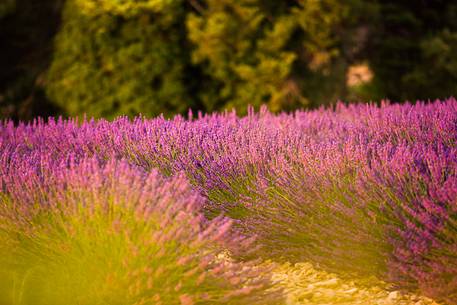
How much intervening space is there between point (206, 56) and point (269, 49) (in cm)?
89

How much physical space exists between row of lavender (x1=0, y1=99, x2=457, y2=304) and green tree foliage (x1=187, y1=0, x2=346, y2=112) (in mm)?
3704

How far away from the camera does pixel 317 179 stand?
407cm

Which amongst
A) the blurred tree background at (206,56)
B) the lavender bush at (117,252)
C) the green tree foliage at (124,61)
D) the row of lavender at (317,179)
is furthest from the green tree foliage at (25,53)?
the lavender bush at (117,252)

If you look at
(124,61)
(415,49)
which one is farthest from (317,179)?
(415,49)

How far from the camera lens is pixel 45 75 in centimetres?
1052

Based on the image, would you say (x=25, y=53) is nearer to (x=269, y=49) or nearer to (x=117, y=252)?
(x=269, y=49)

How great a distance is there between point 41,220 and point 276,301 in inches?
50.7

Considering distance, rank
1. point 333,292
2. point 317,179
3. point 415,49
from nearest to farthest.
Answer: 1. point 333,292
2. point 317,179
3. point 415,49

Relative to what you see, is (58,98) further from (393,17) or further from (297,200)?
(297,200)

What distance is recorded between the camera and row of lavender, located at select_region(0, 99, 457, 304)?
3494 millimetres

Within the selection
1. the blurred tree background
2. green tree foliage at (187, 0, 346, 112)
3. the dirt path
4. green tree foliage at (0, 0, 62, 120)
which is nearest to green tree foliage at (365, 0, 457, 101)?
the blurred tree background

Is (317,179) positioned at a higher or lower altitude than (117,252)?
higher

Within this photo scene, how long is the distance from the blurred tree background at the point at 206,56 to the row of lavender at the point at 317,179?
3.81 metres

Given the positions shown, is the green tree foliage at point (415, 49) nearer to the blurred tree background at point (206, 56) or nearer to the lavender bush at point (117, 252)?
the blurred tree background at point (206, 56)
